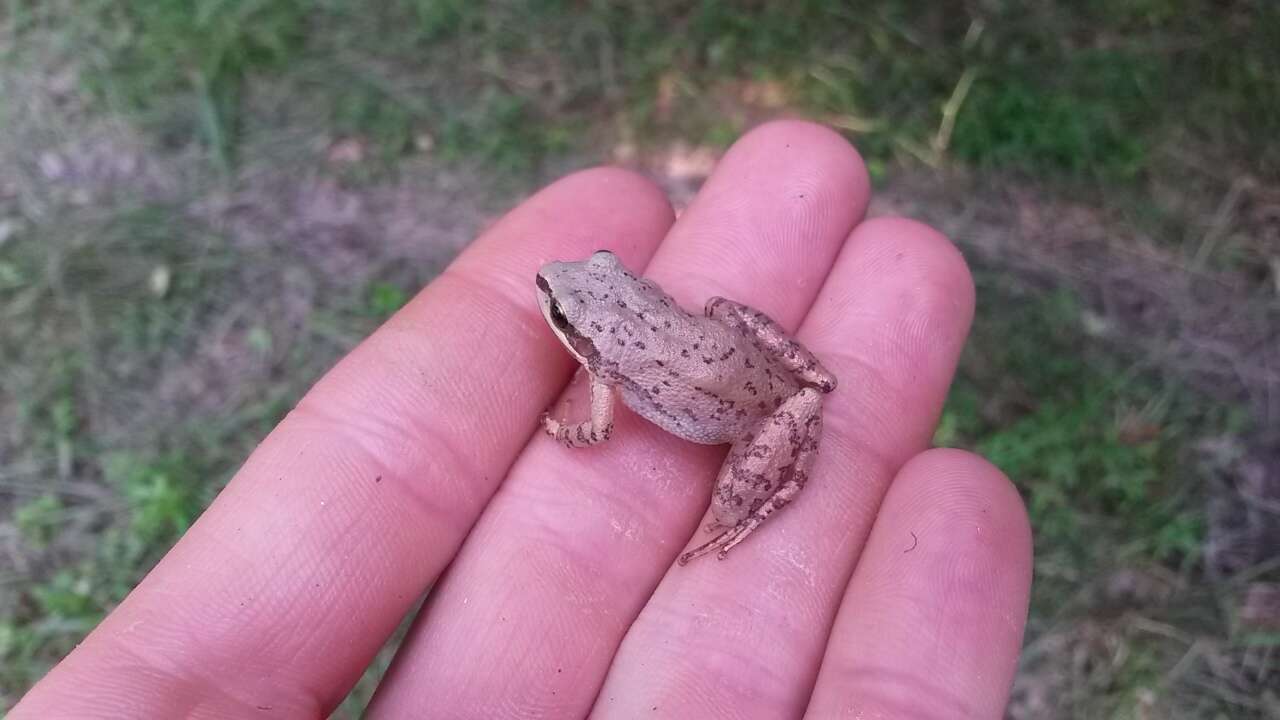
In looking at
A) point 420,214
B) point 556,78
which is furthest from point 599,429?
point 556,78

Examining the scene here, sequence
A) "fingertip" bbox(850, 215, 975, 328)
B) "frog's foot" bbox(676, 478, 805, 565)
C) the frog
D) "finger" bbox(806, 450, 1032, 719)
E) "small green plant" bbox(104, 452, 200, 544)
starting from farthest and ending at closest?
"small green plant" bbox(104, 452, 200, 544) < "fingertip" bbox(850, 215, 975, 328) < the frog < "frog's foot" bbox(676, 478, 805, 565) < "finger" bbox(806, 450, 1032, 719)

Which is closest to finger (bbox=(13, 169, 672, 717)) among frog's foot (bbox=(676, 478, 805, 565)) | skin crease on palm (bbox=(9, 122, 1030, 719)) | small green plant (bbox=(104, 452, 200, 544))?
skin crease on palm (bbox=(9, 122, 1030, 719))

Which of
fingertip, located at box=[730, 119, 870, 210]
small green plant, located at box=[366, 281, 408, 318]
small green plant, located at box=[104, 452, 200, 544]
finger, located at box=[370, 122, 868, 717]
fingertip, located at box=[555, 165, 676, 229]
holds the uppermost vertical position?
fingertip, located at box=[730, 119, 870, 210]

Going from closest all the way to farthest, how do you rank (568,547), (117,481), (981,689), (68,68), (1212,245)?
(981,689) → (568,547) → (117,481) → (1212,245) → (68,68)

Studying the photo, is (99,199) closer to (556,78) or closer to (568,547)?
(556,78)

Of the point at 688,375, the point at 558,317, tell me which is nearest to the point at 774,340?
the point at 688,375

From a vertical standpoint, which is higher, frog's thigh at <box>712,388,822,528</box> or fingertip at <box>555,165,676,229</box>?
fingertip at <box>555,165,676,229</box>

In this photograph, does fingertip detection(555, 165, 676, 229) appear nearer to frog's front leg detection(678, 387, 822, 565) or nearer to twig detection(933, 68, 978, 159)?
frog's front leg detection(678, 387, 822, 565)

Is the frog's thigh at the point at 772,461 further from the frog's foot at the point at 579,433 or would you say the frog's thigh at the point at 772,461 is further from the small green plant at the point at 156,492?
the small green plant at the point at 156,492
